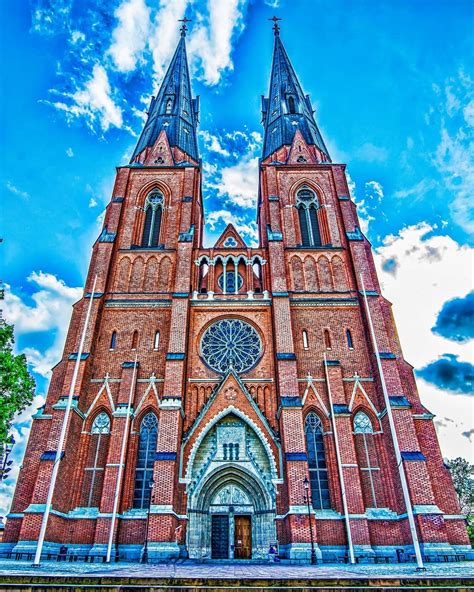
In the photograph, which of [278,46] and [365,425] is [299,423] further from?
[278,46]

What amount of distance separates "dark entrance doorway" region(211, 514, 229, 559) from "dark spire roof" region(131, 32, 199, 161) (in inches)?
1085

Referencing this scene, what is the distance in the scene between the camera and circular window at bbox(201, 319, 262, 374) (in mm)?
24938

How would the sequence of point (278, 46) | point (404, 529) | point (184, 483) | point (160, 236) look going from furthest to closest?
1. point (278, 46)
2. point (160, 236)
3. point (184, 483)
4. point (404, 529)

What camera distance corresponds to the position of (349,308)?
26.2 meters

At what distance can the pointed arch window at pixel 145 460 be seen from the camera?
20.7 m

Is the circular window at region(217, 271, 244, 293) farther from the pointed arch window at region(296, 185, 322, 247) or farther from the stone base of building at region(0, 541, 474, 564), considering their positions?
the stone base of building at region(0, 541, 474, 564)

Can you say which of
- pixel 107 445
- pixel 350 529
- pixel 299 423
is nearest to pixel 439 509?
pixel 350 529

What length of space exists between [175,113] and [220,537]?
34.7 metres

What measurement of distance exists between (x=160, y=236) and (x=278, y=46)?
32.1 meters

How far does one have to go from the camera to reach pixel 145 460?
70.8 ft

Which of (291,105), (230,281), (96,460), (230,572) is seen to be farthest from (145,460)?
(291,105)

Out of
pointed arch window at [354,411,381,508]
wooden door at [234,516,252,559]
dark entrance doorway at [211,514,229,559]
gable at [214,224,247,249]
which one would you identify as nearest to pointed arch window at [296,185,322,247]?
gable at [214,224,247,249]

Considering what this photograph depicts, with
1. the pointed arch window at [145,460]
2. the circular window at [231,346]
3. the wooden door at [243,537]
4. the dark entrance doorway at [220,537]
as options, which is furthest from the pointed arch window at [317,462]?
the pointed arch window at [145,460]

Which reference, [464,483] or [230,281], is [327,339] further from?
[464,483]
